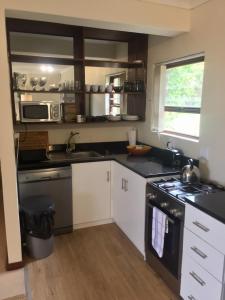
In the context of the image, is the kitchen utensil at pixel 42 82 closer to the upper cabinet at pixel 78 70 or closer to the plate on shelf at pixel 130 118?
the upper cabinet at pixel 78 70

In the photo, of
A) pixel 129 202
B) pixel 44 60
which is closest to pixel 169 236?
pixel 129 202

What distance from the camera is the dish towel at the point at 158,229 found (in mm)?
2104

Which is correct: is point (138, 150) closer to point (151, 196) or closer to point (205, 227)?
point (151, 196)

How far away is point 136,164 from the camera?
2.81m

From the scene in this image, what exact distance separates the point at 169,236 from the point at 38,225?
4.06ft

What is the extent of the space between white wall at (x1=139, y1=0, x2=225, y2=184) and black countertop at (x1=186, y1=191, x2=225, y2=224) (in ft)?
1.47

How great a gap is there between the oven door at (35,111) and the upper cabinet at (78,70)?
0.07ft

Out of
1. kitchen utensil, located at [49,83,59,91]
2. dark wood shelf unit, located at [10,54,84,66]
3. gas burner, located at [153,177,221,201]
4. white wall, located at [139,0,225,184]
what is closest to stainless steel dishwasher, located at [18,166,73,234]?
kitchen utensil, located at [49,83,59,91]

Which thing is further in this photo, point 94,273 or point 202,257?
point 94,273

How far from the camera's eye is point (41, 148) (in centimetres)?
287

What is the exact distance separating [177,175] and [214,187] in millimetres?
Result: 400

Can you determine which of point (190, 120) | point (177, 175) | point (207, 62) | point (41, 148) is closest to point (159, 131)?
point (190, 120)

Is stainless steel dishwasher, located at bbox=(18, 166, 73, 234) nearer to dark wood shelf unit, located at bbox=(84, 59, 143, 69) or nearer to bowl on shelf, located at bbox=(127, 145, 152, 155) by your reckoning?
bowl on shelf, located at bbox=(127, 145, 152, 155)

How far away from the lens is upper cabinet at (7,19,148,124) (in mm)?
2945
